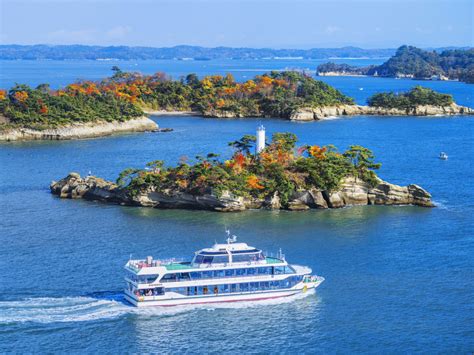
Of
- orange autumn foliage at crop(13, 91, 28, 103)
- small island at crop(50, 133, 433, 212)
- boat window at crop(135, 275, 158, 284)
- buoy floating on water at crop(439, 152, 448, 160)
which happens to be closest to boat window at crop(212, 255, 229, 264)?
boat window at crop(135, 275, 158, 284)

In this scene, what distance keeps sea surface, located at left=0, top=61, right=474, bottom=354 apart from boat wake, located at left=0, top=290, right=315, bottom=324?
3.7 inches

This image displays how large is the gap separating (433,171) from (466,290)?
1402 inches

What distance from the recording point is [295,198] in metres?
58.8

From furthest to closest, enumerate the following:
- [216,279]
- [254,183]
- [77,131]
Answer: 1. [77,131]
2. [254,183]
3. [216,279]

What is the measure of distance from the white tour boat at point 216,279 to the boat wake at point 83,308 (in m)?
0.42

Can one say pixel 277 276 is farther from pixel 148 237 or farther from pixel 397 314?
pixel 148 237

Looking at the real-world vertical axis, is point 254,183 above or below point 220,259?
above

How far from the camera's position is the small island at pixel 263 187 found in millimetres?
58312

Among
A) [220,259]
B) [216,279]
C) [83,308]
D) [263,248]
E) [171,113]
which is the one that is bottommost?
[83,308]

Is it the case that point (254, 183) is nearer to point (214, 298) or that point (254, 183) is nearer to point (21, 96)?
point (214, 298)

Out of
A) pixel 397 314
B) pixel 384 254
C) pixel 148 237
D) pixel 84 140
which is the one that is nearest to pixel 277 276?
pixel 397 314

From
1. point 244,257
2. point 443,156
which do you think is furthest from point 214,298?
point 443,156

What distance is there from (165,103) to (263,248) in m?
92.9

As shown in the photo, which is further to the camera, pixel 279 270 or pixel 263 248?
pixel 263 248
